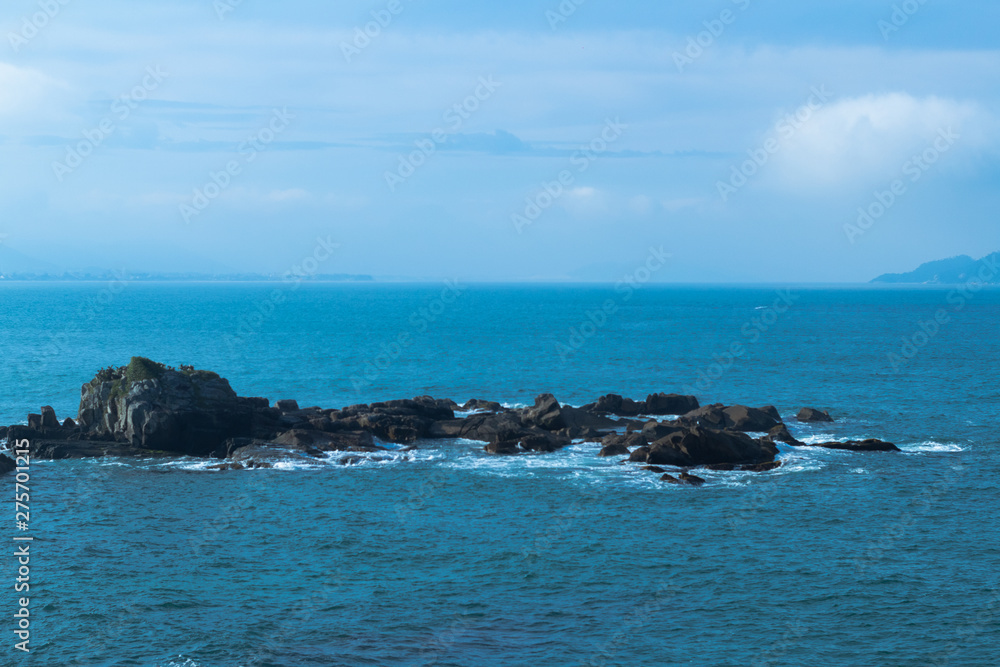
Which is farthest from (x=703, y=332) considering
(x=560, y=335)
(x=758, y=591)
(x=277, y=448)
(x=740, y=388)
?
(x=758, y=591)

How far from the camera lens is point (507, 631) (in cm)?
2986

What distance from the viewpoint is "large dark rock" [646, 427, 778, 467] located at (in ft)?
171

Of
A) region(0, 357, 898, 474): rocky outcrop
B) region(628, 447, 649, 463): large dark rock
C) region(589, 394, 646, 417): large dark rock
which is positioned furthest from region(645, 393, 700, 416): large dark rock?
region(628, 447, 649, 463): large dark rock

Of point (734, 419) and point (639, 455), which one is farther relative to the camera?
point (734, 419)

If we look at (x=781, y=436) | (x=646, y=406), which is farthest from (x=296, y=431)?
(x=781, y=436)

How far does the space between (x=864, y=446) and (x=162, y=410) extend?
45532 millimetres

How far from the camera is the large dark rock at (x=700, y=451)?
52219mm

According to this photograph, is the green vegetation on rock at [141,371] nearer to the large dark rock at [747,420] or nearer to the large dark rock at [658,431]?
the large dark rock at [658,431]

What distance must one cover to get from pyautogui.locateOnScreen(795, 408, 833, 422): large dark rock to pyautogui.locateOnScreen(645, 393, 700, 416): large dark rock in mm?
8112

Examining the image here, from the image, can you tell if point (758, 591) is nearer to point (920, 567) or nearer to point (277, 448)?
point (920, 567)

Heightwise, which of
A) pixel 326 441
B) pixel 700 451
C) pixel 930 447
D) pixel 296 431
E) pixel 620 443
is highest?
pixel 296 431

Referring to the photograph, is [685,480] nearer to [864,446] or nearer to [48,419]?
[864,446]

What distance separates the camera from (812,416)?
222ft

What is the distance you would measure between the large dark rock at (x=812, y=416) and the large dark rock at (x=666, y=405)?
811 centimetres
